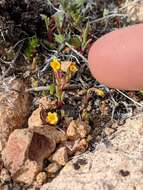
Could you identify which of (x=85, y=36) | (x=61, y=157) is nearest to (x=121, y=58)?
(x=61, y=157)

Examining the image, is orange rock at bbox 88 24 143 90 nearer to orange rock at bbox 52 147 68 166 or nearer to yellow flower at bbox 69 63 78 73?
orange rock at bbox 52 147 68 166

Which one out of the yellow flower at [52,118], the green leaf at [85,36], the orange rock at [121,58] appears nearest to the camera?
the orange rock at [121,58]

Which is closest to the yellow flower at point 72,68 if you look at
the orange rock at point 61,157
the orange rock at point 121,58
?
the orange rock at point 61,157

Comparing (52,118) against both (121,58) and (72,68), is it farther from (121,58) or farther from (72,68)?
(121,58)

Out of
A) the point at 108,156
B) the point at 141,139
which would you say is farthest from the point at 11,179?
the point at 141,139

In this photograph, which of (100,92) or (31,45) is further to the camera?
(31,45)

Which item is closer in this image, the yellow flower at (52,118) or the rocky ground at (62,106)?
the rocky ground at (62,106)

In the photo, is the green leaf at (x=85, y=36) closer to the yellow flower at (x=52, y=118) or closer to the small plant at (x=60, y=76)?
the small plant at (x=60, y=76)

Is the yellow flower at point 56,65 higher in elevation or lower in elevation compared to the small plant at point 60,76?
higher
